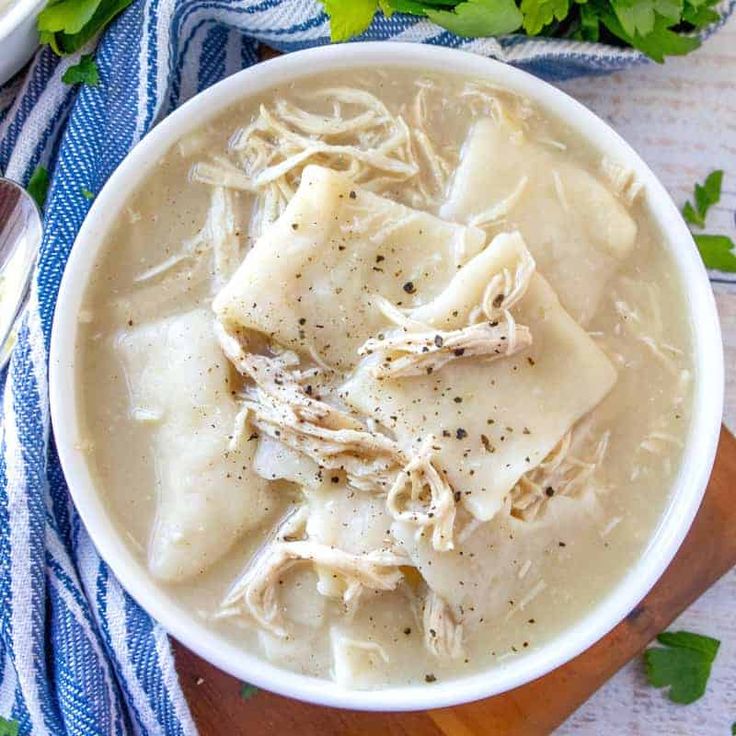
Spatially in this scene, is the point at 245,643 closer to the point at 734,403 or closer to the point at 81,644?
the point at 81,644

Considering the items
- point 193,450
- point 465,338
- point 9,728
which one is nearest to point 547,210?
point 465,338

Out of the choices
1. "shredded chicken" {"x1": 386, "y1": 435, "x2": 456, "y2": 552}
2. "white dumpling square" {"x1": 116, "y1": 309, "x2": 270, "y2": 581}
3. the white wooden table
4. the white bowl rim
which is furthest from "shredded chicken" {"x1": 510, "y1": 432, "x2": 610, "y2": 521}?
the white bowl rim

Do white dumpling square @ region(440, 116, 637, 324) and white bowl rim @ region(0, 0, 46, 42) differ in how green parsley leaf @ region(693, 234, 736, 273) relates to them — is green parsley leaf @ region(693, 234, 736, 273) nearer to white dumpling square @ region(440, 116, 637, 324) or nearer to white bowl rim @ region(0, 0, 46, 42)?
white dumpling square @ region(440, 116, 637, 324)

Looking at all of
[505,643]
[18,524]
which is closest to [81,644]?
[18,524]

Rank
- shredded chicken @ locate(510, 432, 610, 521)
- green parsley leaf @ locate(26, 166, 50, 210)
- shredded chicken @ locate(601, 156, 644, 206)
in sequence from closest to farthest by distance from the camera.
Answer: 1. shredded chicken @ locate(510, 432, 610, 521)
2. shredded chicken @ locate(601, 156, 644, 206)
3. green parsley leaf @ locate(26, 166, 50, 210)

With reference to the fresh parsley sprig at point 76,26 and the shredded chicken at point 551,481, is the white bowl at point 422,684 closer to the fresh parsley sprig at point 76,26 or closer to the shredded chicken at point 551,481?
the shredded chicken at point 551,481

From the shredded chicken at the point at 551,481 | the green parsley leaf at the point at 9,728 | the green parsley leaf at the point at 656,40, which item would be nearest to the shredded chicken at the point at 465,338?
the shredded chicken at the point at 551,481
